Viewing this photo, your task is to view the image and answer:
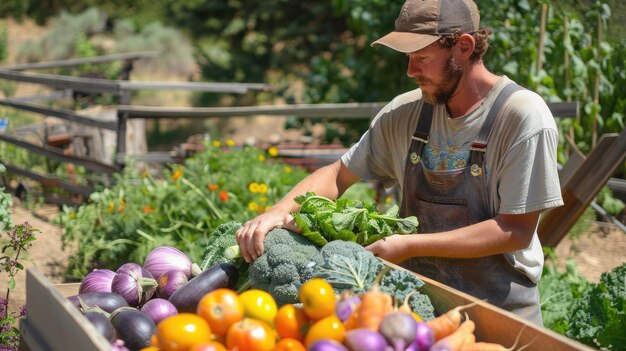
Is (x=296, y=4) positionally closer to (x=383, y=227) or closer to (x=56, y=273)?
(x=56, y=273)

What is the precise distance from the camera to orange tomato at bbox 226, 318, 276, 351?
217cm

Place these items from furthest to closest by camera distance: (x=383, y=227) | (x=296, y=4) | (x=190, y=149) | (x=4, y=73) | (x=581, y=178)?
(x=296, y=4) < (x=4, y=73) < (x=190, y=149) < (x=581, y=178) < (x=383, y=227)

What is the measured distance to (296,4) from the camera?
1396 cm

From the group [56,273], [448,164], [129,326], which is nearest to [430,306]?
[448,164]

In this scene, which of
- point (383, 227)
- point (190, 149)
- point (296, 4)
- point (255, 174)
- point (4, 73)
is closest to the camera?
point (383, 227)

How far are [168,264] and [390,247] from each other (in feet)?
2.83

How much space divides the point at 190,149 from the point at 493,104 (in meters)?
4.81

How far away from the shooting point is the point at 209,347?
2.15 m

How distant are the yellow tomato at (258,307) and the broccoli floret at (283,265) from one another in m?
0.23

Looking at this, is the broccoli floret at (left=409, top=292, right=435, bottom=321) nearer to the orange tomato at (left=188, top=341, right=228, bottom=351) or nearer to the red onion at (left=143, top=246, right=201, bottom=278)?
the orange tomato at (left=188, top=341, right=228, bottom=351)

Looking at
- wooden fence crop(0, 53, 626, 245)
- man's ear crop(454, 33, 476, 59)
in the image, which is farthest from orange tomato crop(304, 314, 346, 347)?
wooden fence crop(0, 53, 626, 245)

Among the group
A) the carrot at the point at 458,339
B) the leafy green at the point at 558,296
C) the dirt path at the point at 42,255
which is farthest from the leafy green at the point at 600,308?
the dirt path at the point at 42,255

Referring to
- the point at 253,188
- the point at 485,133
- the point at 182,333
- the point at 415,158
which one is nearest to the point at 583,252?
the point at 253,188

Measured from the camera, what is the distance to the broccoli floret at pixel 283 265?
2.62 meters
